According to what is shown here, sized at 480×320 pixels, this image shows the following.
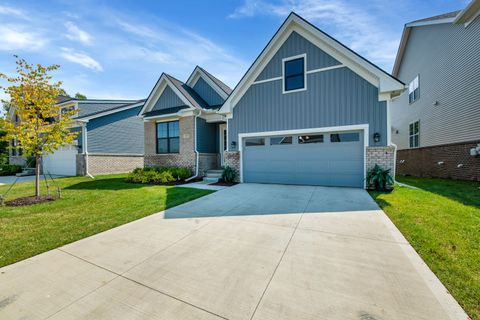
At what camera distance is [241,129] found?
10.5m

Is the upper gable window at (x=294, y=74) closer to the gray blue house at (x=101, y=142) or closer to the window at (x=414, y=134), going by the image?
the window at (x=414, y=134)

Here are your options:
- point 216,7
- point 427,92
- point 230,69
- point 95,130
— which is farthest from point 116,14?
point 427,92

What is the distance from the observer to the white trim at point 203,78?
13188 millimetres

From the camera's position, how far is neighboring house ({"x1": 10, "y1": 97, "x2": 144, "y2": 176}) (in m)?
14.6

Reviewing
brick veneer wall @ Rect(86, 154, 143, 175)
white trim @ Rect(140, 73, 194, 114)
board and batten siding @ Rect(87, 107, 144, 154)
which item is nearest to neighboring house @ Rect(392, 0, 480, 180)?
white trim @ Rect(140, 73, 194, 114)

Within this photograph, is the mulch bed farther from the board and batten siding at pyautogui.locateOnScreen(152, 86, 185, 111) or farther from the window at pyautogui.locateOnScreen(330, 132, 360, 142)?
the window at pyautogui.locateOnScreen(330, 132, 360, 142)

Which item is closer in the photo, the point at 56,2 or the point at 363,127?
the point at 56,2

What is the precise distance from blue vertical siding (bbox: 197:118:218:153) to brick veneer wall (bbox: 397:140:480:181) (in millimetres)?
12801

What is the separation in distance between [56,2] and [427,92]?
1912 cm

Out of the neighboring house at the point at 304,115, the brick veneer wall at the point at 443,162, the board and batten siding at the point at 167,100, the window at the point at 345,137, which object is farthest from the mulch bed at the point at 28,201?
the brick veneer wall at the point at 443,162

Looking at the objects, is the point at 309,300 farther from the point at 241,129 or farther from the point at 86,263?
the point at 241,129

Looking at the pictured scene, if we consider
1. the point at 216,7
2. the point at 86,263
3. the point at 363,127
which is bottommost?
the point at 86,263

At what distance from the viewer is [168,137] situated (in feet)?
42.3

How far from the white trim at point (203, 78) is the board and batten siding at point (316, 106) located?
126 inches
